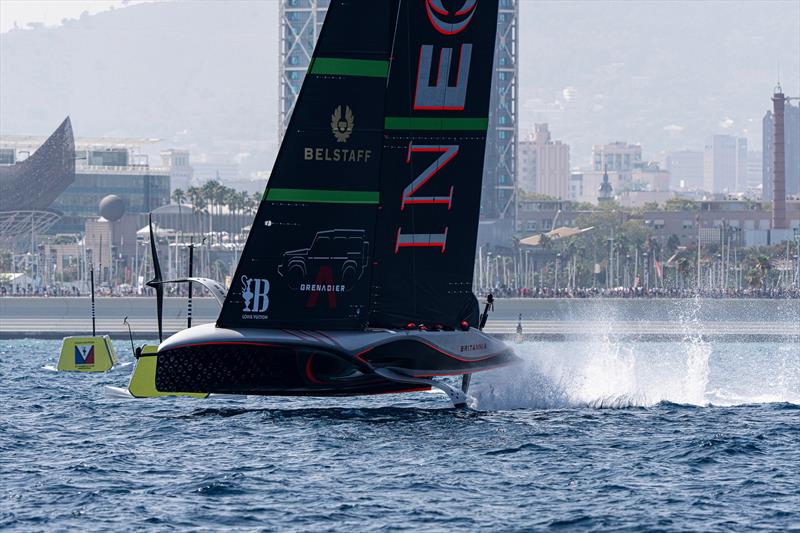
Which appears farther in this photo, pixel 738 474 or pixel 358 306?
pixel 358 306

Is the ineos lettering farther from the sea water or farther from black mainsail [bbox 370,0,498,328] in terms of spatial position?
the sea water

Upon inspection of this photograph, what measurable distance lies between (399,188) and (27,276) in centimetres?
12805

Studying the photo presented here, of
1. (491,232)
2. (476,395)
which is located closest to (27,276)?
(491,232)

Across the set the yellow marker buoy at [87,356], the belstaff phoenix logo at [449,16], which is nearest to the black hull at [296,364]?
the belstaff phoenix logo at [449,16]

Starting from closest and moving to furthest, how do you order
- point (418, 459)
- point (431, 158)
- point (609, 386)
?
point (418, 459) → point (431, 158) → point (609, 386)

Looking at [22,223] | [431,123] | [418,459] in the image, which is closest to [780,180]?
[22,223]

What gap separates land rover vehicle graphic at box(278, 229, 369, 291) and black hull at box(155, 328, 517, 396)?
1311 millimetres

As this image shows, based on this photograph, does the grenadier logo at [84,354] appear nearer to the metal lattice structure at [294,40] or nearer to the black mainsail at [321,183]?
the black mainsail at [321,183]

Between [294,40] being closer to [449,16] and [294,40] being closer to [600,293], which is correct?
[600,293]

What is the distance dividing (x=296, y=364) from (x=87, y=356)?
24474mm

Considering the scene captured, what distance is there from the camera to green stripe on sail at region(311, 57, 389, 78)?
32.7 metres

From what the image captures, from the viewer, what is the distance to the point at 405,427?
32594mm

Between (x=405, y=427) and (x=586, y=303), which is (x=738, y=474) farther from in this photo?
(x=586, y=303)

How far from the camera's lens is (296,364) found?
32.9 m
